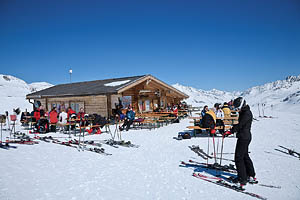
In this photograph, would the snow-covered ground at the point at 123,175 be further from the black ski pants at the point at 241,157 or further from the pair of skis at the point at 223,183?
the black ski pants at the point at 241,157

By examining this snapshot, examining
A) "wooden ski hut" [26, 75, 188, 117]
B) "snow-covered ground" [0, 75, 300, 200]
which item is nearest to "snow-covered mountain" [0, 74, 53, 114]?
"wooden ski hut" [26, 75, 188, 117]

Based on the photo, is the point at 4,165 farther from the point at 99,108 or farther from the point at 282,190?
the point at 99,108

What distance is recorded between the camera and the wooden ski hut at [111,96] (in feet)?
44.9

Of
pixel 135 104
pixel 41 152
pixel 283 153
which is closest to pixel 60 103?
pixel 135 104

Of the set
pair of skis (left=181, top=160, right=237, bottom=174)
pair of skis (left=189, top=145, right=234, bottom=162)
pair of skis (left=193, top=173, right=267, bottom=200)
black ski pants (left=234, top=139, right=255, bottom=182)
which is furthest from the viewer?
pair of skis (left=189, top=145, right=234, bottom=162)

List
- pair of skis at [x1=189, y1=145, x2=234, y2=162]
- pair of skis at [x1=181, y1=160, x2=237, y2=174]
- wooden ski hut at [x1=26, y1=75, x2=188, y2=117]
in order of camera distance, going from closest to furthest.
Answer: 1. pair of skis at [x1=181, y1=160, x2=237, y2=174]
2. pair of skis at [x1=189, y1=145, x2=234, y2=162]
3. wooden ski hut at [x1=26, y1=75, x2=188, y2=117]

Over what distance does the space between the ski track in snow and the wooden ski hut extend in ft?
24.4

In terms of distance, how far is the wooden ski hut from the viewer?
13.7m

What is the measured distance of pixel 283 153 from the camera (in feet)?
18.3

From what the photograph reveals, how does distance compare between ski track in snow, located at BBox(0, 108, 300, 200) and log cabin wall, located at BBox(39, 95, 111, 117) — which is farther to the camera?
log cabin wall, located at BBox(39, 95, 111, 117)

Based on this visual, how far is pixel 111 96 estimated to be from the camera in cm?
1376

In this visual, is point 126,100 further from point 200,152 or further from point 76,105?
point 200,152

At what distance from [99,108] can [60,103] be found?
4593 millimetres

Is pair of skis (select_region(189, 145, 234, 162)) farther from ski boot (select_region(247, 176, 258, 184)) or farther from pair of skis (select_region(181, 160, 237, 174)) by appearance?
ski boot (select_region(247, 176, 258, 184))
